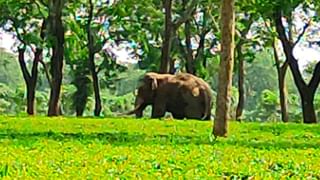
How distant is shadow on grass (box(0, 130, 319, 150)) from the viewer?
50.5 ft

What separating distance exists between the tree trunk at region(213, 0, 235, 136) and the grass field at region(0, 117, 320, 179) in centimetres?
52

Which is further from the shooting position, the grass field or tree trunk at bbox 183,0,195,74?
tree trunk at bbox 183,0,195,74

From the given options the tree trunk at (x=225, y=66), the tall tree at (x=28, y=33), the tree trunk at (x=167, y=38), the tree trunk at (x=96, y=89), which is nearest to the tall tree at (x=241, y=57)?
the tree trunk at (x=167, y=38)

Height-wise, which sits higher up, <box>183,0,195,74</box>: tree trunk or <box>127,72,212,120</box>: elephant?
<box>183,0,195,74</box>: tree trunk

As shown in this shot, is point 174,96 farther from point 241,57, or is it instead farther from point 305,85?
point 241,57

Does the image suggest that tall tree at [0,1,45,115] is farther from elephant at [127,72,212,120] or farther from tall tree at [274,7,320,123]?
tall tree at [274,7,320,123]

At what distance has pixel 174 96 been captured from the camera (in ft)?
112

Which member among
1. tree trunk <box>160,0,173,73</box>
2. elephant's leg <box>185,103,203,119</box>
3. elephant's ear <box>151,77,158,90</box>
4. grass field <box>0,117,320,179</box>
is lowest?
grass field <box>0,117,320,179</box>

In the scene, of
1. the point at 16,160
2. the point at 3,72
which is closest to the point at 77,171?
the point at 16,160

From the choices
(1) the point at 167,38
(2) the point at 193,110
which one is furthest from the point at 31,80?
(2) the point at 193,110

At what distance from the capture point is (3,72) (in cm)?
8519

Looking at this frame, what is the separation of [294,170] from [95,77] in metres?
34.9

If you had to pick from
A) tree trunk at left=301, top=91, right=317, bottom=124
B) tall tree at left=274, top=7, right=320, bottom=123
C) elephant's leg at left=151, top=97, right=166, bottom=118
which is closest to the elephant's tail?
elephant's leg at left=151, top=97, right=166, bottom=118

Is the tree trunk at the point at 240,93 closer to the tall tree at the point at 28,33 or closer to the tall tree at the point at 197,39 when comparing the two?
the tall tree at the point at 197,39
